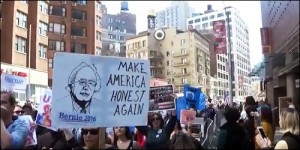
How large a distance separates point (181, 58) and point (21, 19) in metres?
57.0

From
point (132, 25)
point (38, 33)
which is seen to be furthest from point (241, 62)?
point (38, 33)

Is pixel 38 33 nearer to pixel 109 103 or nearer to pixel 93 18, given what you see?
pixel 93 18

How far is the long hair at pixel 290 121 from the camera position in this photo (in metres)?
5.13

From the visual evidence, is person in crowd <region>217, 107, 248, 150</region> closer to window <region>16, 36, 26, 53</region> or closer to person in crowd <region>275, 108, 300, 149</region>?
person in crowd <region>275, 108, 300, 149</region>

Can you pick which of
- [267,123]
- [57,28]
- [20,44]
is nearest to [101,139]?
[267,123]

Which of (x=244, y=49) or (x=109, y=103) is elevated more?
(x=244, y=49)

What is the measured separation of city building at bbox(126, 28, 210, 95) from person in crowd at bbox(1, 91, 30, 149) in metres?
78.2

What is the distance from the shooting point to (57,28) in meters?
64.9

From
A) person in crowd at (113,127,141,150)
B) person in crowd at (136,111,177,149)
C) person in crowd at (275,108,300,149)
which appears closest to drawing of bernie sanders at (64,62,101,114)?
person in crowd at (113,127,141,150)

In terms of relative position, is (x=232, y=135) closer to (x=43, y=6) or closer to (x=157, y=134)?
(x=157, y=134)

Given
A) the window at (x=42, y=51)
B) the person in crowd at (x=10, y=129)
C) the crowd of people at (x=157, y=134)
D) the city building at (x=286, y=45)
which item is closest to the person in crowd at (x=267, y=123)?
the crowd of people at (x=157, y=134)

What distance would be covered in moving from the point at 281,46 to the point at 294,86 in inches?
180

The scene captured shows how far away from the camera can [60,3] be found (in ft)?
217

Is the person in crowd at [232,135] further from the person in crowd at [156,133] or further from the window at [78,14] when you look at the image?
the window at [78,14]
